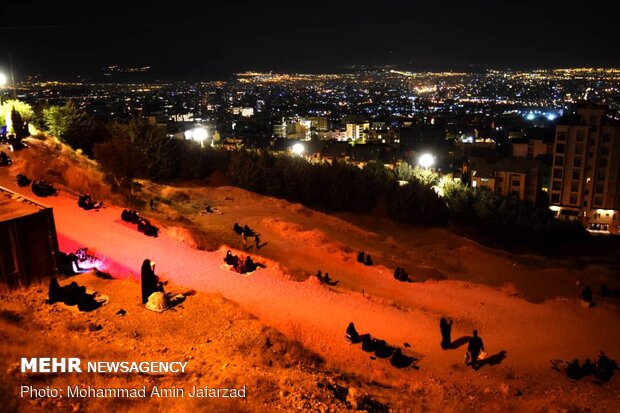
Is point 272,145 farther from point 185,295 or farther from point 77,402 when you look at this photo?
point 77,402

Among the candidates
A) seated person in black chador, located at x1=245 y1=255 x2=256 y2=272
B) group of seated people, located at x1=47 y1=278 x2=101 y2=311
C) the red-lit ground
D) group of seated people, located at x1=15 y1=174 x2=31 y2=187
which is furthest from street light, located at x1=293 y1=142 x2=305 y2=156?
group of seated people, located at x1=47 y1=278 x2=101 y2=311

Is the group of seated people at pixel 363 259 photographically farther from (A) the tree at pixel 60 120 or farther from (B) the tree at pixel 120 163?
(A) the tree at pixel 60 120

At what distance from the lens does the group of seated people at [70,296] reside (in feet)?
40.5

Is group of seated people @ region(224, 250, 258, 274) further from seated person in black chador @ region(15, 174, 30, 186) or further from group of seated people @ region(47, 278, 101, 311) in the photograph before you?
seated person in black chador @ region(15, 174, 30, 186)

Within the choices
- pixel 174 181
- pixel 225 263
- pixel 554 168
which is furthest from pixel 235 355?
pixel 554 168

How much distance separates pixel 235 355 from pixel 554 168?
1741 inches

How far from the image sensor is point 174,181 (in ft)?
126

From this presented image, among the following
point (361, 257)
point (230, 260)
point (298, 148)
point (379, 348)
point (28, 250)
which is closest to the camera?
point (379, 348)

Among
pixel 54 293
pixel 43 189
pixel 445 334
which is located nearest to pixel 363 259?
pixel 445 334

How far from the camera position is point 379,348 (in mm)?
12555

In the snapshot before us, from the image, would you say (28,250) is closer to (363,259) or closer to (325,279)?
(325,279)

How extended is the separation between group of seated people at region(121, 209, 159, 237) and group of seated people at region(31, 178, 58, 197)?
3469 millimetres

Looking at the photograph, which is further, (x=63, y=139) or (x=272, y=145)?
(x=272, y=145)

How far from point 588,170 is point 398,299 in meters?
37.5
